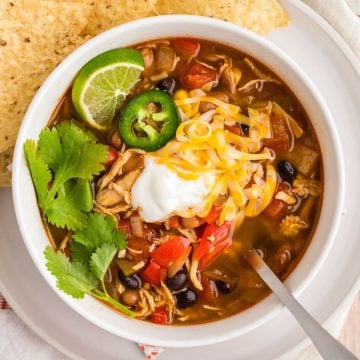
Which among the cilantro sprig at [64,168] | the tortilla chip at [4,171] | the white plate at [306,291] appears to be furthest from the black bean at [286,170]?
the tortilla chip at [4,171]

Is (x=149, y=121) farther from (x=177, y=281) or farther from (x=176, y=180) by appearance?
(x=177, y=281)

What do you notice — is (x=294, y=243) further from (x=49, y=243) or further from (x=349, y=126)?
(x=49, y=243)

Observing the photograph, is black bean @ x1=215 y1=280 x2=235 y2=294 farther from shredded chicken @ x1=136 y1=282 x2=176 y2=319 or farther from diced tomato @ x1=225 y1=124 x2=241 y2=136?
diced tomato @ x1=225 y1=124 x2=241 y2=136

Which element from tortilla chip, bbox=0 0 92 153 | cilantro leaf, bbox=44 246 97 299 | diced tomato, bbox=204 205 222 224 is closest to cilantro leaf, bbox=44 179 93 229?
cilantro leaf, bbox=44 246 97 299

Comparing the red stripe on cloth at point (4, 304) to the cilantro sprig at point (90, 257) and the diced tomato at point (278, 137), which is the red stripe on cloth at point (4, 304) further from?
the diced tomato at point (278, 137)

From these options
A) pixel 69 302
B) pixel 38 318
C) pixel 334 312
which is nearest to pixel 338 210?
pixel 334 312

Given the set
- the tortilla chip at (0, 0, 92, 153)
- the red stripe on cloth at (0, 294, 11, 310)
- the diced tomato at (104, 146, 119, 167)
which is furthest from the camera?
the red stripe on cloth at (0, 294, 11, 310)
